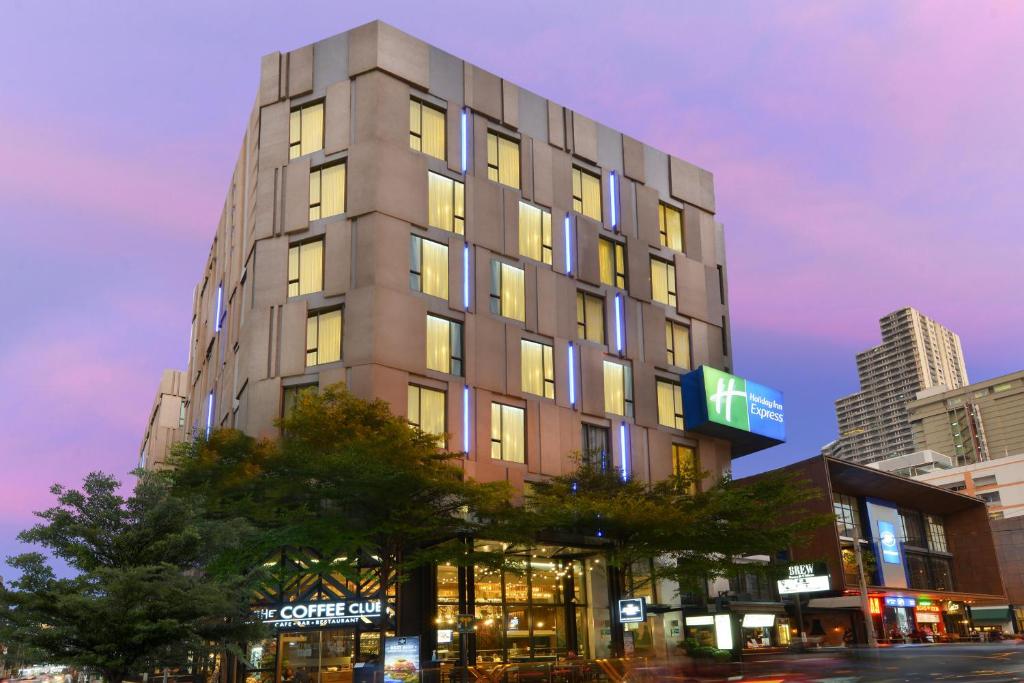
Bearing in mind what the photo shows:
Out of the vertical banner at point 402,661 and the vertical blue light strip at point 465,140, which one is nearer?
the vertical banner at point 402,661

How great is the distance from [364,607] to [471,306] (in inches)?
667

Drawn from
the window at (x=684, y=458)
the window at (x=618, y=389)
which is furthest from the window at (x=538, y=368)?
the window at (x=684, y=458)

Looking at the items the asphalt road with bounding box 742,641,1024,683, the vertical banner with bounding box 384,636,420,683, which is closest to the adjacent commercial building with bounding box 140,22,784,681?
the asphalt road with bounding box 742,641,1024,683

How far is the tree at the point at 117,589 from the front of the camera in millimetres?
23734

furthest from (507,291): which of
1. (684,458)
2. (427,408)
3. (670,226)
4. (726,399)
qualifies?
(670,226)

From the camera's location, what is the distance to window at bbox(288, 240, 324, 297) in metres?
49.1

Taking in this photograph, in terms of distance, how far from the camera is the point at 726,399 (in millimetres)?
59375

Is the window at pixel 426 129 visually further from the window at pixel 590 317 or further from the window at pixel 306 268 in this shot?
the window at pixel 590 317

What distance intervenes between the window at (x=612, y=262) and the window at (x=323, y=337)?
17939 millimetres

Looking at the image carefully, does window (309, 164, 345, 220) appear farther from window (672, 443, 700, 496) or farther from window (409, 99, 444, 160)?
window (672, 443, 700, 496)

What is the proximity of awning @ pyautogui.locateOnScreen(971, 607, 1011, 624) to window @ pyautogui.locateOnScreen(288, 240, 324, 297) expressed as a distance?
294ft

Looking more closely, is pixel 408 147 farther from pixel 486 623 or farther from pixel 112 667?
pixel 112 667

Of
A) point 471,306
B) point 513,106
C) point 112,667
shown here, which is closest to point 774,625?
point 471,306

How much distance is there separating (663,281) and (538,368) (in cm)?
1394
